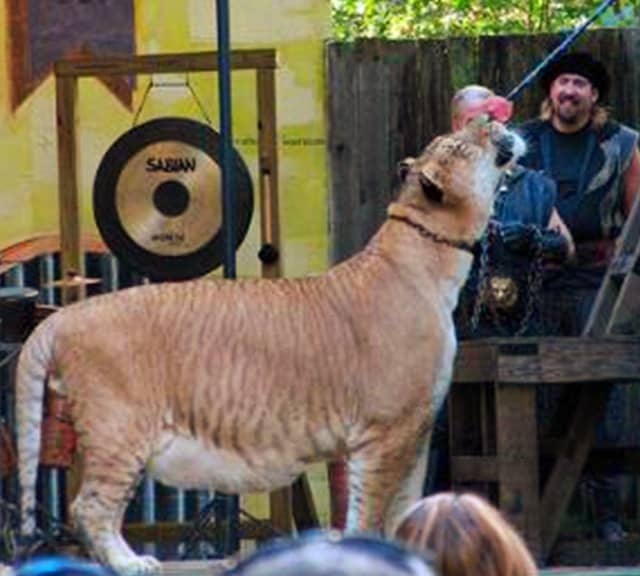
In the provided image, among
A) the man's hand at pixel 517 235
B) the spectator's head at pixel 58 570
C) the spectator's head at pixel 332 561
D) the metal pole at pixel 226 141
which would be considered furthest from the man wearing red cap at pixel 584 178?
the spectator's head at pixel 332 561

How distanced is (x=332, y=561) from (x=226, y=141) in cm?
606

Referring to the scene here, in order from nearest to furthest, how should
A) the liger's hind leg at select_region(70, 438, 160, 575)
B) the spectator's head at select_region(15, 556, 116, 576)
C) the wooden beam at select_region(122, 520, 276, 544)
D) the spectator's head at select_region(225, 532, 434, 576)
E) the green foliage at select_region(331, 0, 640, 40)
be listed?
the spectator's head at select_region(225, 532, 434, 576), the spectator's head at select_region(15, 556, 116, 576), the liger's hind leg at select_region(70, 438, 160, 575), the wooden beam at select_region(122, 520, 276, 544), the green foliage at select_region(331, 0, 640, 40)

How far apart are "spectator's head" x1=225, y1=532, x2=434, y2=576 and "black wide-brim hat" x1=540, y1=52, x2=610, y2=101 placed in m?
7.30

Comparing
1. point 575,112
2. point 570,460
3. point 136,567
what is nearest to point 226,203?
point 570,460

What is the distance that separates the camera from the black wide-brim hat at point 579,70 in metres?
10.3

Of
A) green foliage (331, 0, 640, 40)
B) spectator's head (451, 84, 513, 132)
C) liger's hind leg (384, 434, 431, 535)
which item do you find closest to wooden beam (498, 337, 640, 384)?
liger's hind leg (384, 434, 431, 535)

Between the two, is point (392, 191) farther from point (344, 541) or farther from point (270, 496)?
point (344, 541)

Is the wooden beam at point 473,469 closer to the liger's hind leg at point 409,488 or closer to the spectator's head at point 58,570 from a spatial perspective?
the liger's hind leg at point 409,488

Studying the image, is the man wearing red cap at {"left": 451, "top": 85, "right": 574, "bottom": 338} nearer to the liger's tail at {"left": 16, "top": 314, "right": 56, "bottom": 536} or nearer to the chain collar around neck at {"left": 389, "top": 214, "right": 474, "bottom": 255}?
the chain collar around neck at {"left": 389, "top": 214, "right": 474, "bottom": 255}

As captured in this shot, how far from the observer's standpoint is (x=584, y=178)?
402 inches

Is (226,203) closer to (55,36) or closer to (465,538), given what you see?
(55,36)

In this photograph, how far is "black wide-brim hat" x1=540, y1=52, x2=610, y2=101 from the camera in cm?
1029

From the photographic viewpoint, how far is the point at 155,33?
11.1 metres

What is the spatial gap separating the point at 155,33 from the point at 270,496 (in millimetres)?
2185
